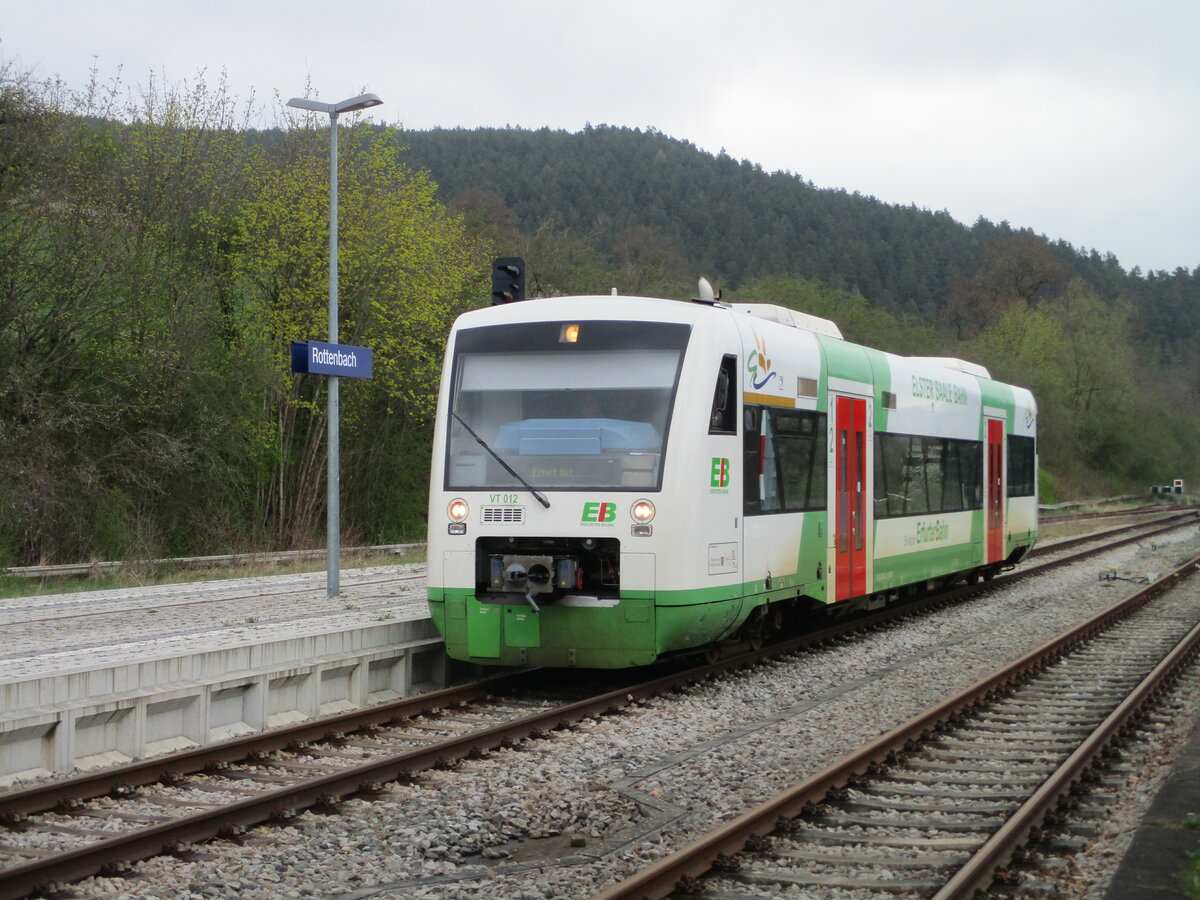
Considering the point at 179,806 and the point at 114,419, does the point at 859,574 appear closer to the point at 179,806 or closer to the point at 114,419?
the point at 179,806

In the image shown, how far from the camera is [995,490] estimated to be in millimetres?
20578

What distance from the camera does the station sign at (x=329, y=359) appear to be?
557 inches

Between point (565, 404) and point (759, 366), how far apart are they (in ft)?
6.41

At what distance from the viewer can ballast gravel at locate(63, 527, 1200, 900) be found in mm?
5934

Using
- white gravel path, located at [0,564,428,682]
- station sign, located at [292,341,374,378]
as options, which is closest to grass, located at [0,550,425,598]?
white gravel path, located at [0,564,428,682]

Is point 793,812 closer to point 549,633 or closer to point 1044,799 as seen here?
point 1044,799

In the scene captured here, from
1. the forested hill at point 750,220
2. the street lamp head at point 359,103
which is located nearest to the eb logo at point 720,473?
the street lamp head at point 359,103

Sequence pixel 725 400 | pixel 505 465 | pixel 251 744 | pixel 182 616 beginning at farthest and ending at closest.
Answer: pixel 182 616, pixel 725 400, pixel 505 465, pixel 251 744

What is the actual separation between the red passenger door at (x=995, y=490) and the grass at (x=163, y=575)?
11450 mm

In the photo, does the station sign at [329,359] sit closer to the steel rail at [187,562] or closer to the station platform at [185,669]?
the station platform at [185,669]

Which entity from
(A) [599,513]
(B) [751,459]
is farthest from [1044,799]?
(B) [751,459]

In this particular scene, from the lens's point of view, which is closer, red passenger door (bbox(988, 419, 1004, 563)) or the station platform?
the station platform

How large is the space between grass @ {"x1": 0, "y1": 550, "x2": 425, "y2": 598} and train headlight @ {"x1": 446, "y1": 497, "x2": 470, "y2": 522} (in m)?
11.2

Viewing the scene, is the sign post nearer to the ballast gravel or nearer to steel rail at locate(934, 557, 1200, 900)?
the ballast gravel
